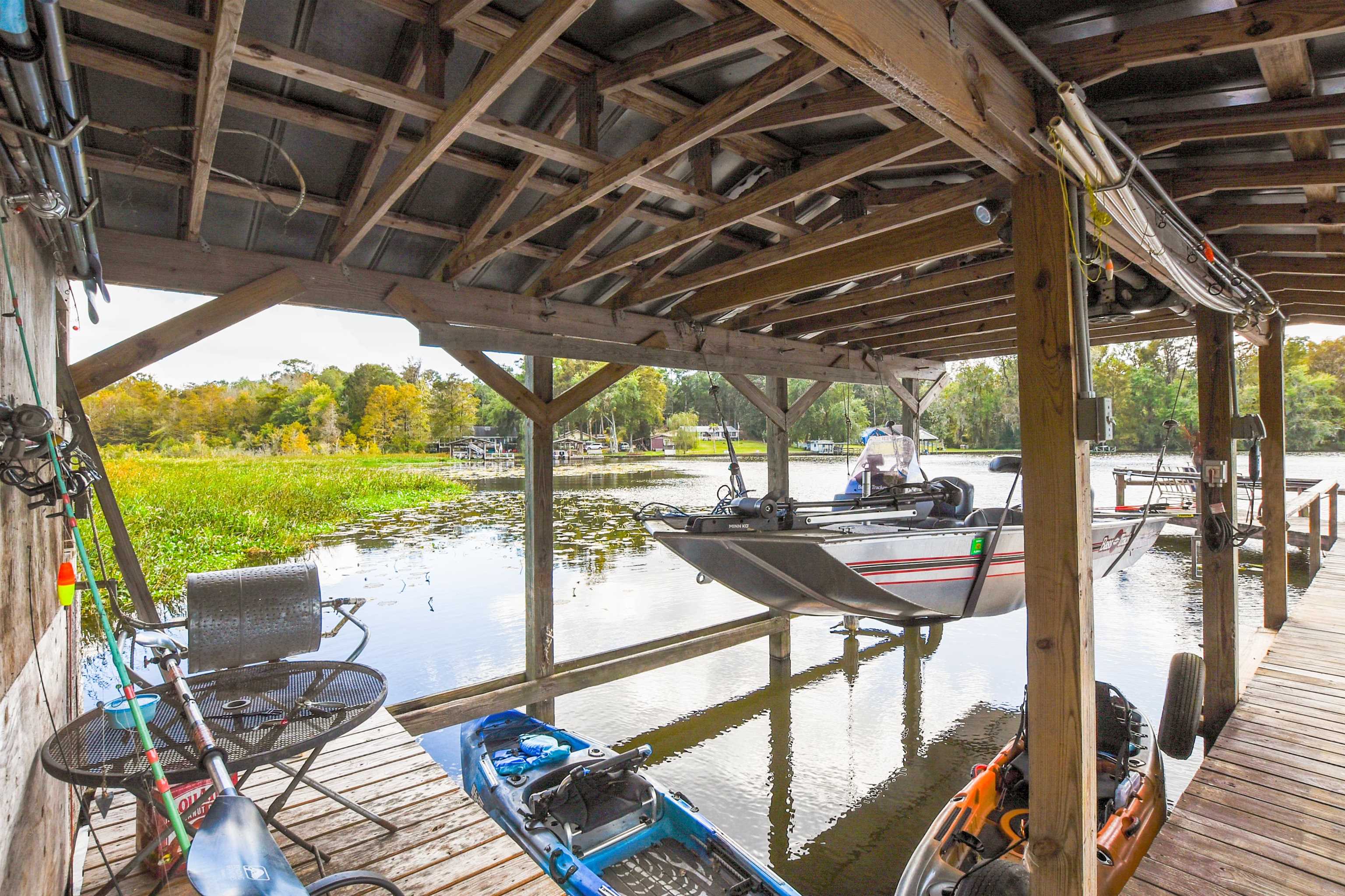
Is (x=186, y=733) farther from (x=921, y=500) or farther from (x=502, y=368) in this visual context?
(x=921, y=500)

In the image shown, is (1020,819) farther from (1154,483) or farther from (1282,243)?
(1282,243)

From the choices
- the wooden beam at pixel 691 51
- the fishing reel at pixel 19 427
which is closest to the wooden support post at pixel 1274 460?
the wooden beam at pixel 691 51

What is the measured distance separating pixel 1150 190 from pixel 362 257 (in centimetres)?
380

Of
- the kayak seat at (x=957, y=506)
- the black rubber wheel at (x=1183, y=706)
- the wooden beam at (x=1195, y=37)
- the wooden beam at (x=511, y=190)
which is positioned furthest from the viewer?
the kayak seat at (x=957, y=506)

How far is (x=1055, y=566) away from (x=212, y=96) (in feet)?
9.37

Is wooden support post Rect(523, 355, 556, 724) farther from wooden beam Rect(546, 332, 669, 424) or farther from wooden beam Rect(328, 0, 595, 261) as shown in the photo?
wooden beam Rect(328, 0, 595, 261)

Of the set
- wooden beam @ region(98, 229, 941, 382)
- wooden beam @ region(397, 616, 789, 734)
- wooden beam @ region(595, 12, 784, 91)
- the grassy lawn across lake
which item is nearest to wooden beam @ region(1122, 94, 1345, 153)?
wooden beam @ region(595, 12, 784, 91)

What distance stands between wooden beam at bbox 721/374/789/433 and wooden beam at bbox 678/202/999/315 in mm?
1168

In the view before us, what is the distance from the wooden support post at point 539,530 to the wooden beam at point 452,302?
14.7 inches

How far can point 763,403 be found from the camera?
19.9 ft

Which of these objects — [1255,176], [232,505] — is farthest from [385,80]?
[232,505]

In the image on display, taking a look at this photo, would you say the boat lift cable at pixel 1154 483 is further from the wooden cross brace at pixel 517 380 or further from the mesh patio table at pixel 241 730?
the mesh patio table at pixel 241 730

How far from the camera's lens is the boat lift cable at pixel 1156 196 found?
1.58 meters

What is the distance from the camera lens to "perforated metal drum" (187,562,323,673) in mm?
2051
